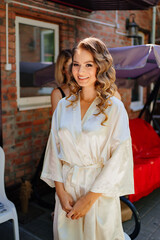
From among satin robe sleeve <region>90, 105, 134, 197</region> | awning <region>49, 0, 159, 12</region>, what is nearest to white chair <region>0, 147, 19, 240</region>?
satin robe sleeve <region>90, 105, 134, 197</region>

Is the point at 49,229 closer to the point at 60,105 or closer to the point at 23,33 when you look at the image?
the point at 60,105

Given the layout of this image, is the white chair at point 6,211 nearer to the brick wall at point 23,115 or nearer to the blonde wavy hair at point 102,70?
the brick wall at point 23,115

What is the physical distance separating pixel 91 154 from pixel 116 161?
180 mm

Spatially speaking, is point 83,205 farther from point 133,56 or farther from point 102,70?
point 133,56

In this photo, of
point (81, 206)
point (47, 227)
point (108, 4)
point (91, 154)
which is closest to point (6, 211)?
point (47, 227)

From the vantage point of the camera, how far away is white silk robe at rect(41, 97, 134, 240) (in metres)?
1.89

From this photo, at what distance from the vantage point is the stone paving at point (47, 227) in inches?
133

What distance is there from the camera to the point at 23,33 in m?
10.4

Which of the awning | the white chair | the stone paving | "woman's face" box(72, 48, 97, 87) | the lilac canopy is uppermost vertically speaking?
the awning

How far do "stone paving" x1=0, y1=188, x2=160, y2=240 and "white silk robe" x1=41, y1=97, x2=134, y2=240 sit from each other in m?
1.48

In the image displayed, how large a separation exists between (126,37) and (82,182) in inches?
215

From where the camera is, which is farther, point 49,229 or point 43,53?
point 43,53

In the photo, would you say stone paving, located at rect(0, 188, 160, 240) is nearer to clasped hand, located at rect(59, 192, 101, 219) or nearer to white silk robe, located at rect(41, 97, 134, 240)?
white silk robe, located at rect(41, 97, 134, 240)

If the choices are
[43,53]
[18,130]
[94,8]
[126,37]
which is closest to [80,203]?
[18,130]
